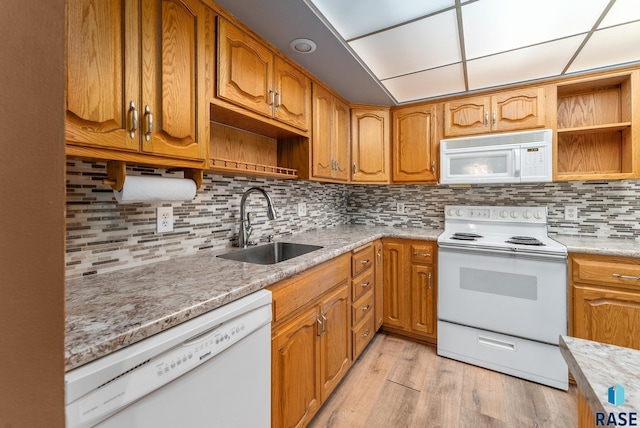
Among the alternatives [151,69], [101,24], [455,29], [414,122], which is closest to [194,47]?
[151,69]

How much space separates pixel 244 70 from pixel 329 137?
0.95 metres

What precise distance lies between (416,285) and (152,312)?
78.7 inches

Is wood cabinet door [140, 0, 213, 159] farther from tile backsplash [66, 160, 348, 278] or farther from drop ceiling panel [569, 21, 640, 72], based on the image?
drop ceiling panel [569, 21, 640, 72]

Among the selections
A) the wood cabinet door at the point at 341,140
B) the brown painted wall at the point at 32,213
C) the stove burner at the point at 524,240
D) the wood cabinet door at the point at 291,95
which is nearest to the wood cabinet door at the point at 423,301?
the stove burner at the point at 524,240

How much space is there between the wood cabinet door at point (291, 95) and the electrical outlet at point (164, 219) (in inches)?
30.9

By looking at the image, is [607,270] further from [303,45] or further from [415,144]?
[303,45]

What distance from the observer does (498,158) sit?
2.18 m

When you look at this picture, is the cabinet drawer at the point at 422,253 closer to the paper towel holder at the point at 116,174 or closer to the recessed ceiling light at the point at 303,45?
the recessed ceiling light at the point at 303,45

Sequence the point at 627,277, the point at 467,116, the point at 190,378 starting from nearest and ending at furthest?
1. the point at 190,378
2. the point at 627,277
3. the point at 467,116

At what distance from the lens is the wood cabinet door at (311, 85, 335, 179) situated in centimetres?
202

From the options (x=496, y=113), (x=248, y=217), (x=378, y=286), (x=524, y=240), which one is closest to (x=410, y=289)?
(x=378, y=286)

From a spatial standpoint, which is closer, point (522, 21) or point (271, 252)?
point (522, 21)

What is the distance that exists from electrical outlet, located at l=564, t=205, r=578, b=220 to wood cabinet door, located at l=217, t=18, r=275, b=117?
2.39 meters

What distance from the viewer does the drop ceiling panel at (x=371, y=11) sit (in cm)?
131
